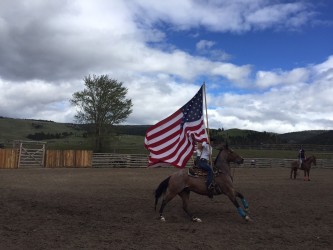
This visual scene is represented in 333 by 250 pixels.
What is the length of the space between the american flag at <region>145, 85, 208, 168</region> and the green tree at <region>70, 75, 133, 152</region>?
1653 inches

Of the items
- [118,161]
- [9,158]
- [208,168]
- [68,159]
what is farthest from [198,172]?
[118,161]

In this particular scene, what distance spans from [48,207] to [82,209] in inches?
44.9

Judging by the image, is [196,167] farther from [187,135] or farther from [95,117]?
[95,117]

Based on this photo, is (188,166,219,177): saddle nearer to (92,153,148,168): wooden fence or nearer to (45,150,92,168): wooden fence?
(45,150,92,168): wooden fence

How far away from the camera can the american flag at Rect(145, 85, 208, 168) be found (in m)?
12.2

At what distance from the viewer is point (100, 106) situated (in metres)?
53.9

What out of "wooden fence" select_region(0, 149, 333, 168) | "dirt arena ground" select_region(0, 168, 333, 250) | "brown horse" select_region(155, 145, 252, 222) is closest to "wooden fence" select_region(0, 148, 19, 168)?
"wooden fence" select_region(0, 149, 333, 168)

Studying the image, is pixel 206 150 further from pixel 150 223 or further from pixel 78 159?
pixel 78 159

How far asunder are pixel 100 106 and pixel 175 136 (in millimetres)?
42809

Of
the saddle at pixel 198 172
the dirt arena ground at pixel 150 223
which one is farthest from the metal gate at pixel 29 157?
the saddle at pixel 198 172

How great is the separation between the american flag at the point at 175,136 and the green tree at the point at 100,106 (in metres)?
42.0

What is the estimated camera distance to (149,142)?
12.3 m

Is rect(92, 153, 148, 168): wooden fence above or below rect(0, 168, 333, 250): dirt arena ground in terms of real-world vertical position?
above

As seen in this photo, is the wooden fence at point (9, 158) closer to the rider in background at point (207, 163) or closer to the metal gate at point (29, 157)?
the metal gate at point (29, 157)
